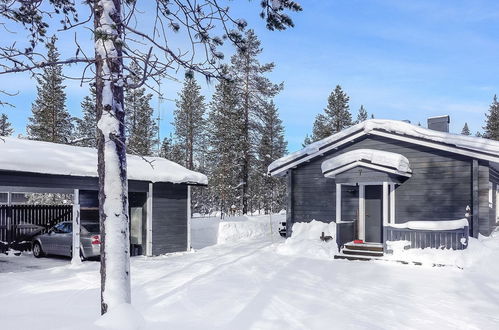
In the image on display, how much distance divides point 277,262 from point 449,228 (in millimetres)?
5770

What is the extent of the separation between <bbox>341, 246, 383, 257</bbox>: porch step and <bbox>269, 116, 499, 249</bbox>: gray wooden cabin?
36cm

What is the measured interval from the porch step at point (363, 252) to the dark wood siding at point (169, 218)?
6.48 meters

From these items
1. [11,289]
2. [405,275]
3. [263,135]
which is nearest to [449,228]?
[405,275]

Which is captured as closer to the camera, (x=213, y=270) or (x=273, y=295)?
(x=273, y=295)

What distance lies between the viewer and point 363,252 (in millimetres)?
14727

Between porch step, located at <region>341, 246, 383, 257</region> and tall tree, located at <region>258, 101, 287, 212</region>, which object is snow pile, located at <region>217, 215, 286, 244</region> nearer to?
porch step, located at <region>341, 246, 383, 257</region>

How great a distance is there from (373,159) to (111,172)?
1176 centimetres

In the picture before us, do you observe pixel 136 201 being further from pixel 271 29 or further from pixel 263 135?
pixel 263 135

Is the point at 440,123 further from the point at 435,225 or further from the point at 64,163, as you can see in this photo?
the point at 64,163

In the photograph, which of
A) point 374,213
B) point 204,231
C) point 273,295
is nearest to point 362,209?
point 374,213

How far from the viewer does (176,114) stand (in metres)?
46.3

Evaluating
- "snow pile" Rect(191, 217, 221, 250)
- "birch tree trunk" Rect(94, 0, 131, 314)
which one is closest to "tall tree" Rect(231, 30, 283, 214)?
"snow pile" Rect(191, 217, 221, 250)

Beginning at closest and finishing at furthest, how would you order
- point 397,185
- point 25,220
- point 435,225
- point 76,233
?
point 76,233
point 435,225
point 397,185
point 25,220

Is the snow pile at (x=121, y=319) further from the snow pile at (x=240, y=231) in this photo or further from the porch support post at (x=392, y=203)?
the snow pile at (x=240, y=231)
